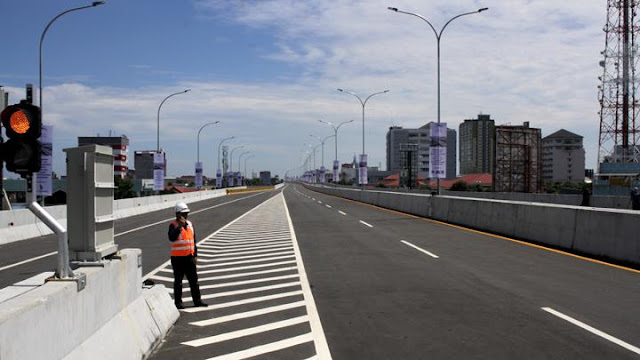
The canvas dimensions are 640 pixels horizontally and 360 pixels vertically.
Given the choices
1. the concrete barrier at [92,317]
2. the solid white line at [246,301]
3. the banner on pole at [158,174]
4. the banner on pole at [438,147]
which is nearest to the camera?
the concrete barrier at [92,317]

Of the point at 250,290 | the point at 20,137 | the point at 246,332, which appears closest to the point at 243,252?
the point at 250,290

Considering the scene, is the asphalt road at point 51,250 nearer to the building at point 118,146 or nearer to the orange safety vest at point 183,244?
→ the orange safety vest at point 183,244

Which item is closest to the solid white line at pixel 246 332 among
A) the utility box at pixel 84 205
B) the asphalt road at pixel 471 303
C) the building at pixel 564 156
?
the asphalt road at pixel 471 303

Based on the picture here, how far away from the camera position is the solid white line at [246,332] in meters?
6.78

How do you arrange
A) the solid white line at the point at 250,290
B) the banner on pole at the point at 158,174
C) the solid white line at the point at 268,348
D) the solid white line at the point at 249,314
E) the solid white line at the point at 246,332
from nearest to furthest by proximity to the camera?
Answer: the solid white line at the point at 268,348 < the solid white line at the point at 246,332 < the solid white line at the point at 249,314 < the solid white line at the point at 250,290 < the banner on pole at the point at 158,174

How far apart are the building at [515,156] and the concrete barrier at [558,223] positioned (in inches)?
1860

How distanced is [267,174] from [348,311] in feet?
572

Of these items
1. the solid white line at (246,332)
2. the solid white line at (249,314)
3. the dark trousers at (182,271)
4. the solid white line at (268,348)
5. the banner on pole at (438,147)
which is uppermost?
the banner on pole at (438,147)

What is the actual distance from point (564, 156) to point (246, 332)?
16623 cm

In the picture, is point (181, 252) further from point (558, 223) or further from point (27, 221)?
point (27, 221)

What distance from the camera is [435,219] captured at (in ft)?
88.9

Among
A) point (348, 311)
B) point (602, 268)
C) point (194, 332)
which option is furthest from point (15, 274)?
point (602, 268)

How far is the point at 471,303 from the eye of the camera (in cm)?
872

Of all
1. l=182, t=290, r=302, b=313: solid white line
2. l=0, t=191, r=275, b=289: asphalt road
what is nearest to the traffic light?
l=182, t=290, r=302, b=313: solid white line
